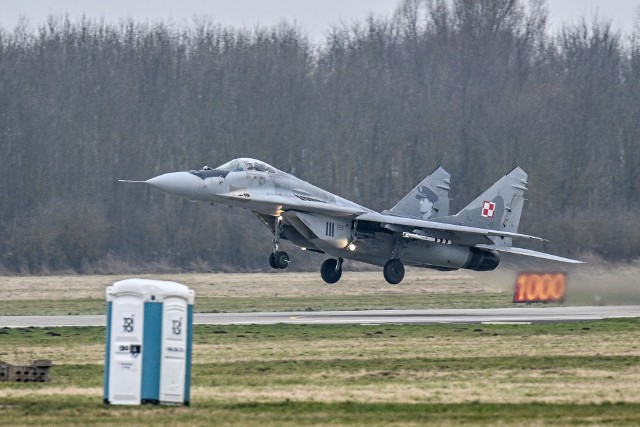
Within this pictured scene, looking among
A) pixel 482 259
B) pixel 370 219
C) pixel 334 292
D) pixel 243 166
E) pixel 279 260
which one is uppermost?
pixel 243 166

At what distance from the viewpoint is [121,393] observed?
11672 mm

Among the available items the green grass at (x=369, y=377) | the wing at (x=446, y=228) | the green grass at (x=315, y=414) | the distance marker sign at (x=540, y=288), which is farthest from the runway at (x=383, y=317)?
the green grass at (x=315, y=414)

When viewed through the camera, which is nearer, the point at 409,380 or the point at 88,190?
the point at 409,380

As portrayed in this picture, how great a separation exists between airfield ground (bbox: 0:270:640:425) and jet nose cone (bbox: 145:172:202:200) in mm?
2612

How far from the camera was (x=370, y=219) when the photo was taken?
28.4 meters

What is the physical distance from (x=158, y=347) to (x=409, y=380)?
3596 millimetres

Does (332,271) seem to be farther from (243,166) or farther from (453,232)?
(243,166)

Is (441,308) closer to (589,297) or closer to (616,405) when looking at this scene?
(589,297)

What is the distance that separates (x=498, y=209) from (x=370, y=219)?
351 centimetres

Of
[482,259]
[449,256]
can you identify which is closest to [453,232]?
[449,256]

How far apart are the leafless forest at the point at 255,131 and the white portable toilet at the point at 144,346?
3329 centimetres

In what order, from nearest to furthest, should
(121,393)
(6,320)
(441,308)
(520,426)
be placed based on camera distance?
(520,426)
(121,393)
(6,320)
(441,308)

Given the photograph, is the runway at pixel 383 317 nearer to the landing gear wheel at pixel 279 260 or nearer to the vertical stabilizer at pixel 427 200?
the landing gear wheel at pixel 279 260

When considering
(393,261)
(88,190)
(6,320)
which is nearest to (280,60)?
(88,190)
